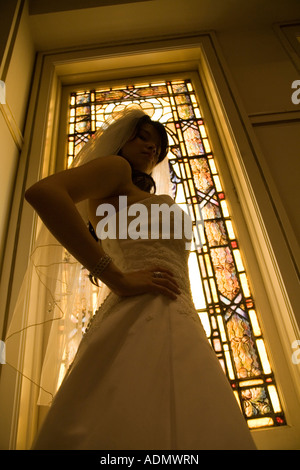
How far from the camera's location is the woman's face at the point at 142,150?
3.38 ft

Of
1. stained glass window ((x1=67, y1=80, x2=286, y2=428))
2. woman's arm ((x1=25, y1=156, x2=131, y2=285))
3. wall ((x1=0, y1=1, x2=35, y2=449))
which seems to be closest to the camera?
woman's arm ((x1=25, y1=156, x2=131, y2=285))

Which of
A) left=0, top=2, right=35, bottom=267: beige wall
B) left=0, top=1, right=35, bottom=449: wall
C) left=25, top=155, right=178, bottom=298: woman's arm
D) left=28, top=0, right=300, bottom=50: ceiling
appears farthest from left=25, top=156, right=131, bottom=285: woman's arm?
left=28, top=0, right=300, bottom=50: ceiling

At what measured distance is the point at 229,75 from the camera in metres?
2.29

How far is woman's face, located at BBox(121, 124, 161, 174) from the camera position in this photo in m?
1.03

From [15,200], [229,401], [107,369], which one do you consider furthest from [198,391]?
[15,200]

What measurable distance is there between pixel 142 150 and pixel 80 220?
489 mm

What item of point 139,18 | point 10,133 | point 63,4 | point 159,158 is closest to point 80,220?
point 159,158

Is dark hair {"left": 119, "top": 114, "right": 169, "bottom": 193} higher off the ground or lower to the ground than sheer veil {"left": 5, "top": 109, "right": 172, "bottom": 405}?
higher

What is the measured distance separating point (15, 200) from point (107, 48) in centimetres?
175

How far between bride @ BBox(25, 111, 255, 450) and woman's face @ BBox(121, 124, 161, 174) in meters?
0.23

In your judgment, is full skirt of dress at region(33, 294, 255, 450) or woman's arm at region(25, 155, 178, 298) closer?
full skirt of dress at region(33, 294, 255, 450)

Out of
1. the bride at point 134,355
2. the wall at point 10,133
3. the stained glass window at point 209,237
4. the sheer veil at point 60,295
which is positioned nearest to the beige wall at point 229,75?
the wall at point 10,133

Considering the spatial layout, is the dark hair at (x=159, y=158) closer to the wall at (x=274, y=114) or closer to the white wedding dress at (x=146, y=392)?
the white wedding dress at (x=146, y=392)

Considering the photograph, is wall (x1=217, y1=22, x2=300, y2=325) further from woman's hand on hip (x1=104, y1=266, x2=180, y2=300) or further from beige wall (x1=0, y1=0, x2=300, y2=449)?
woman's hand on hip (x1=104, y1=266, x2=180, y2=300)
